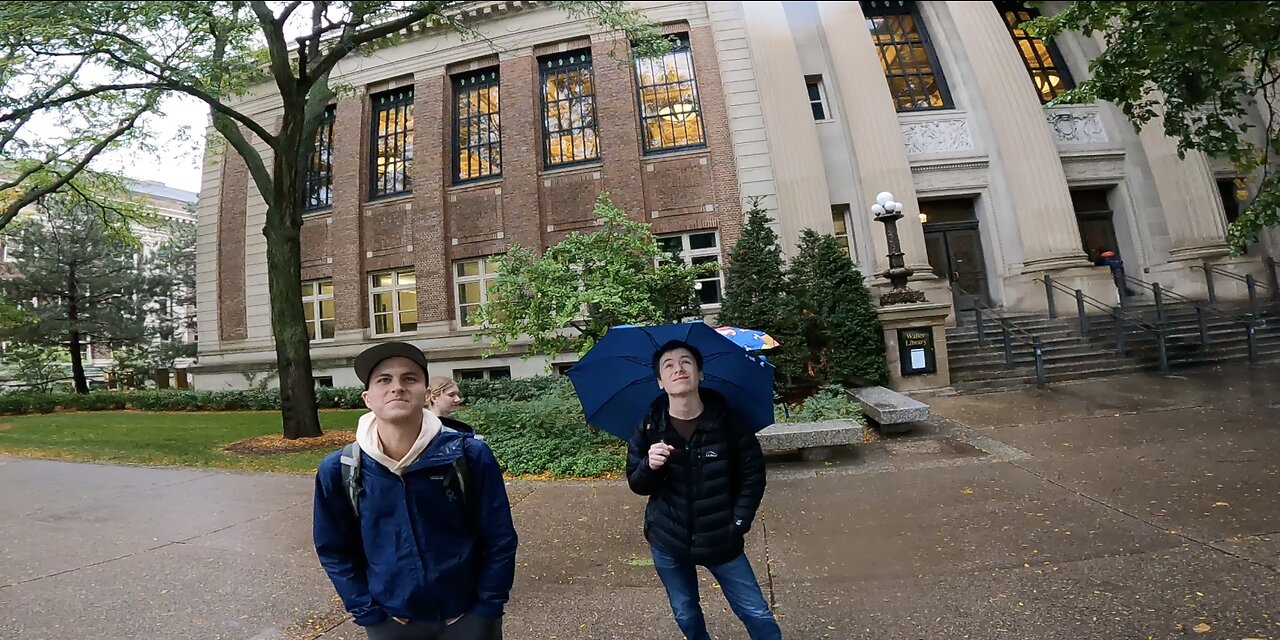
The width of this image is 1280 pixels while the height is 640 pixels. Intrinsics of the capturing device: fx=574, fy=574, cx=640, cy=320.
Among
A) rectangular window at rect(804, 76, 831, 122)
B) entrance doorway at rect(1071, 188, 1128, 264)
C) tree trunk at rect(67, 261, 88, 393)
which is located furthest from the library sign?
tree trunk at rect(67, 261, 88, 393)

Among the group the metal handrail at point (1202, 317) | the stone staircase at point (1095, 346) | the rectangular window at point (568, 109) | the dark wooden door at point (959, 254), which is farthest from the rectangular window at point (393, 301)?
the metal handrail at point (1202, 317)

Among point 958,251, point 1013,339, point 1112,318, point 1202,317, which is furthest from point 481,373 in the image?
point 1202,317

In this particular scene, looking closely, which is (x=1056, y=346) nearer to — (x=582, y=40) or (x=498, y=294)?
(x=498, y=294)

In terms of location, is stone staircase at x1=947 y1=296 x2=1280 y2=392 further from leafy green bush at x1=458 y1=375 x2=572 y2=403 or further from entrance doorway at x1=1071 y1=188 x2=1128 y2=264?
leafy green bush at x1=458 y1=375 x2=572 y2=403

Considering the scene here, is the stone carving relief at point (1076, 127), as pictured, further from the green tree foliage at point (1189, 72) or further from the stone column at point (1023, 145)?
the green tree foliage at point (1189, 72)

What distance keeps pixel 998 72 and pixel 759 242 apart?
10524 millimetres

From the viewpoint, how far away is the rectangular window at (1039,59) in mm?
19062

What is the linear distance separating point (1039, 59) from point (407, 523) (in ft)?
80.1

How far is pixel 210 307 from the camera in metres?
20.4

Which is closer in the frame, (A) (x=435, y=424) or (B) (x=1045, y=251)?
(A) (x=435, y=424)

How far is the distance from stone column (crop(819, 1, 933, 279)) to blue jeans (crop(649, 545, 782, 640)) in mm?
14337

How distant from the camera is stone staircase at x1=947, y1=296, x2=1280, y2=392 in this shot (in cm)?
1164

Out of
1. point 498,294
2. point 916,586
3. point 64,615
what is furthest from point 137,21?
point 916,586

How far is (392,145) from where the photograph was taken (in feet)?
63.4
